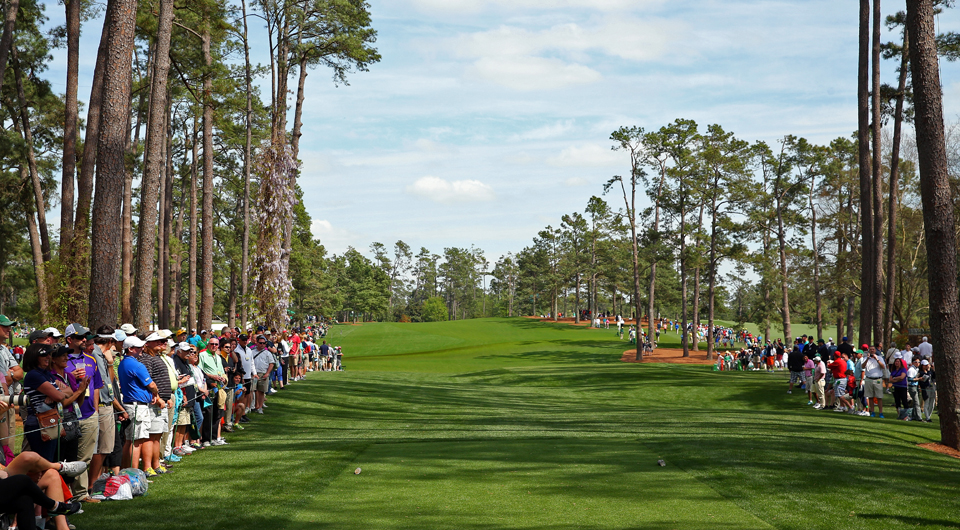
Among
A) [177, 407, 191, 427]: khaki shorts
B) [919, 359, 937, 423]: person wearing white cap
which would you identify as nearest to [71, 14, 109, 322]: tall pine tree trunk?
[177, 407, 191, 427]: khaki shorts

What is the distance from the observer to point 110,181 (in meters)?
13.0

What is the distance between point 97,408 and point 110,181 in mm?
5948

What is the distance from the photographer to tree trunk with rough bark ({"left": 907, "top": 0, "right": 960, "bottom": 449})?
1428cm

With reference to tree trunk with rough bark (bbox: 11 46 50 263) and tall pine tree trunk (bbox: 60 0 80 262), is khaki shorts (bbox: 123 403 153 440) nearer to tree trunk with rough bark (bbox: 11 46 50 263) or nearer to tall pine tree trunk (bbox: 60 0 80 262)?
tall pine tree trunk (bbox: 60 0 80 262)

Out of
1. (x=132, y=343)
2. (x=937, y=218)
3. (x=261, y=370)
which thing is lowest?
(x=261, y=370)

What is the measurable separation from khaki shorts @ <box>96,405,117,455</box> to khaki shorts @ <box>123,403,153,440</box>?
0.60 m

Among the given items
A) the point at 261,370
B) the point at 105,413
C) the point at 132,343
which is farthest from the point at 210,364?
the point at 261,370

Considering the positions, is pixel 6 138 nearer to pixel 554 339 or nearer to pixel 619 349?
pixel 619 349

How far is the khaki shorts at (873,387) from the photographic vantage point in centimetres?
1933

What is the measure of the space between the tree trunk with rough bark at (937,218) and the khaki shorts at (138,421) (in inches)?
570

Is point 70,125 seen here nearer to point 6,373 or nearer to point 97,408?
point 6,373

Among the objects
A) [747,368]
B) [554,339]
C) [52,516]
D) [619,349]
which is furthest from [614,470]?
[554,339]

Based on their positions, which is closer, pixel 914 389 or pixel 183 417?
pixel 183 417

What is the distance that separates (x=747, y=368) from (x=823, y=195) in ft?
56.9
